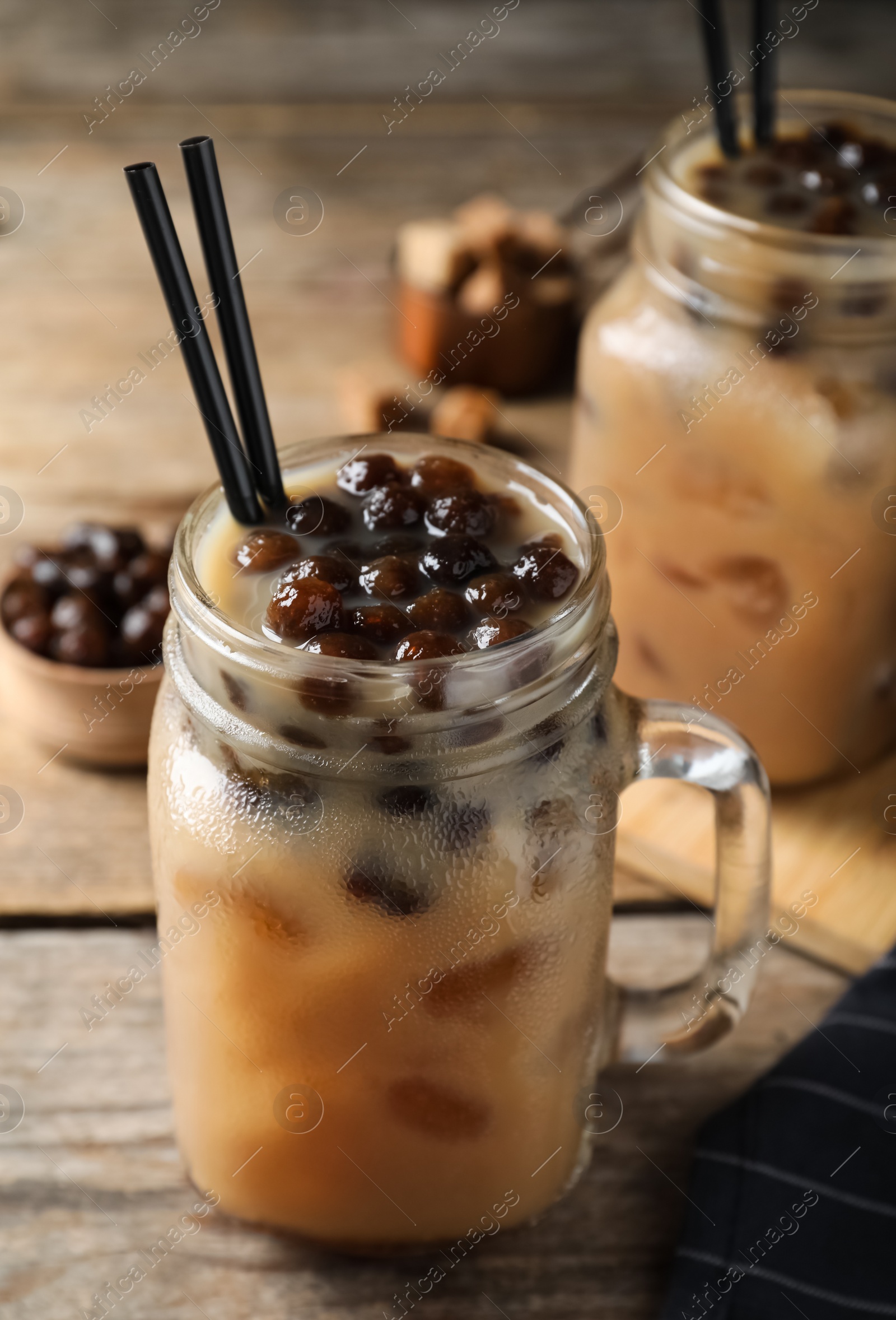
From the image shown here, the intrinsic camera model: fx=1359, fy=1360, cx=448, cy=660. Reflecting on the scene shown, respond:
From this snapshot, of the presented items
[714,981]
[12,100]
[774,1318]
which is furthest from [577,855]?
[12,100]

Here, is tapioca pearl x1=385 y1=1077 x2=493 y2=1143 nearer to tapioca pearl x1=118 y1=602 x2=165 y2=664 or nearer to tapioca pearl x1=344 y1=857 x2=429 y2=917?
tapioca pearl x1=344 y1=857 x2=429 y2=917

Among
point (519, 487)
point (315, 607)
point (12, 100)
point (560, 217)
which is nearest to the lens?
point (315, 607)

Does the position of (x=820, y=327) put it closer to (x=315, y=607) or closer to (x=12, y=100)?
(x=315, y=607)

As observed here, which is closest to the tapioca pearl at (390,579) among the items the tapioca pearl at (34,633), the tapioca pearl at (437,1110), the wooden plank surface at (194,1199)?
the tapioca pearl at (437,1110)

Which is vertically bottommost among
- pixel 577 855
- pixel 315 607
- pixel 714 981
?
pixel 714 981

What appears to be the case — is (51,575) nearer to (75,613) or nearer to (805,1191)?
(75,613)

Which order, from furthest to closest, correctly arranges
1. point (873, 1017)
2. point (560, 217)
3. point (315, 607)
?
point (560, 217) → point (873, 1017) → point (315, 607)

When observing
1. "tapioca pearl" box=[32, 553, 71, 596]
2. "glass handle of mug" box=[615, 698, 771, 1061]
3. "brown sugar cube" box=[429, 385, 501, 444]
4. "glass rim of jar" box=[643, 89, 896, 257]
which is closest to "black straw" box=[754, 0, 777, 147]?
"glass rim of jar" box=[643, 89, 896, 257]
